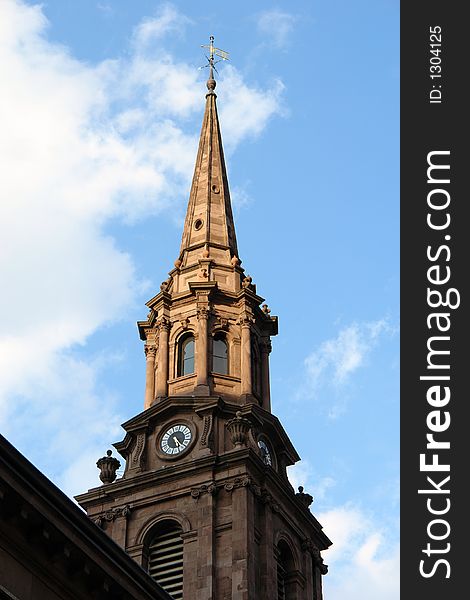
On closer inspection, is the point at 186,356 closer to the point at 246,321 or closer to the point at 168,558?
the point at 246,321

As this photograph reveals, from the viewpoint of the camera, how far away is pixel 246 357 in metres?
63.2

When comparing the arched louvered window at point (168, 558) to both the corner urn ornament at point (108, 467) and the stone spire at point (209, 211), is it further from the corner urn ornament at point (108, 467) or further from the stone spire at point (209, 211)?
the stone spire at point (209, 211)

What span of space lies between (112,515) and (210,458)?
4.94 meters

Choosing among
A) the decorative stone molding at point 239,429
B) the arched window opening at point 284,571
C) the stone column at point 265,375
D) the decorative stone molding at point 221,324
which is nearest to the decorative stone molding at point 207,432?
the decorative stone molding at point 239,429

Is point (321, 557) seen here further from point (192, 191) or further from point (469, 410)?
point (469, 410)

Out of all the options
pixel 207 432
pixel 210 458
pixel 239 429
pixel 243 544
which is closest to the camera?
pixel 243 544

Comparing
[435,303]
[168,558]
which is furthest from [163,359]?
[435,303]

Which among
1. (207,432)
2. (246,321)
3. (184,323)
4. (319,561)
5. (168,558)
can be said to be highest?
(246,321)

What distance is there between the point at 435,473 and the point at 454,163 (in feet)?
27.8

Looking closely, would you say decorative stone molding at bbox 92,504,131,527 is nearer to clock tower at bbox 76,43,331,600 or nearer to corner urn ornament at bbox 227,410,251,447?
clock tower at bbox 76,43,331,600

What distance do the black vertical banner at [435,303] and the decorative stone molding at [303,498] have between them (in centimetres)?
2563

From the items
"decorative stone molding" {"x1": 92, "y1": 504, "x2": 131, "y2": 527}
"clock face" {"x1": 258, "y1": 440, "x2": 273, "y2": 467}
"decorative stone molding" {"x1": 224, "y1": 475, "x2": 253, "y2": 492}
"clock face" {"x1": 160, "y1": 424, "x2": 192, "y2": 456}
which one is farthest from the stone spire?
"decorative stone molding" {"x1": 224, "y1": 475, "x2": 253, "y2": 492}

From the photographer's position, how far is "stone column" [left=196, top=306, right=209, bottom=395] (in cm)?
6094

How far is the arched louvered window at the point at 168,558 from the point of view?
54094mm
